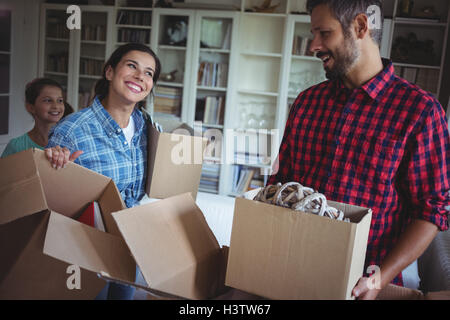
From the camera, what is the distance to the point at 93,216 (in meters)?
1.16

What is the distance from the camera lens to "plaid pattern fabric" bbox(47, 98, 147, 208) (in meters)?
1.45

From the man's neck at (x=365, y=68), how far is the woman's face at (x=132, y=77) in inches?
33.5

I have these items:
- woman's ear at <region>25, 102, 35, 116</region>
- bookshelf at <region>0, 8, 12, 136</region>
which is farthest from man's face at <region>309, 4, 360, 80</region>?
bookshelf at <region>0, 8, 12, 136</region>

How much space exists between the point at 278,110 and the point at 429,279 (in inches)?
95.4

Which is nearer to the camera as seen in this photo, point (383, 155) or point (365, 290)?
point (365, 290)

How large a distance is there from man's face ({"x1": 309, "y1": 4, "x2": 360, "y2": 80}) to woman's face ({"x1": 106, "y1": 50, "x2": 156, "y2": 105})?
78 centimetres

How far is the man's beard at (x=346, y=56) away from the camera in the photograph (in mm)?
1143

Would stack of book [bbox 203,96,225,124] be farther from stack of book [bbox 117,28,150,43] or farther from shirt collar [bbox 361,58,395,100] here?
shirt collar [bbox 361,58,395,100]

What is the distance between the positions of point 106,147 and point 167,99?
3010mm

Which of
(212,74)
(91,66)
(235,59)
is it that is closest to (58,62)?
(91,66)

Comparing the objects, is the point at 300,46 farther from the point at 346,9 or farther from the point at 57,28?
the point at 346,9

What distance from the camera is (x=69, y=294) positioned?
0.98 meters

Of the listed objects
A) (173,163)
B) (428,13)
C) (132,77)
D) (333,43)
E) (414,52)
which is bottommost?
(173,163)

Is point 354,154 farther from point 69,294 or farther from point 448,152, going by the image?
point 69,294
